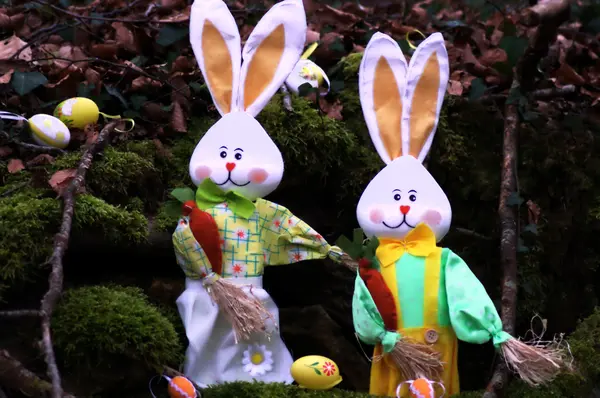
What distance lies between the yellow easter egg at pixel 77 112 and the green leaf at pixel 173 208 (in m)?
0.46

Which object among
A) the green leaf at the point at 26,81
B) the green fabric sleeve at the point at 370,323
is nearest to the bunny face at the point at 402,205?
the green fabric sleeve at the point at 370,323

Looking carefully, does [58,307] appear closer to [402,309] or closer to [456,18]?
[402,309]

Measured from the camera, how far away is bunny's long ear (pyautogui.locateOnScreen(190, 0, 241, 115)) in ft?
9.32

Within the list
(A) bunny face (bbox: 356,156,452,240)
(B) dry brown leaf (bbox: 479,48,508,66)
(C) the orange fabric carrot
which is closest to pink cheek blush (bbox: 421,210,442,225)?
(A) bunny face (bbox: 356,156,452,240)

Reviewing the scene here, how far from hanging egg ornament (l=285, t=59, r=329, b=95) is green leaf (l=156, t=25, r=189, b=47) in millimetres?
485

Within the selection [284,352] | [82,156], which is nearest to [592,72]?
[284,352]

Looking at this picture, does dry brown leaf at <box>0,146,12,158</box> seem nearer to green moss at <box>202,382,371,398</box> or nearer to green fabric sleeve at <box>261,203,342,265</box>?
green fabric sleeve at <box>261,203,342,265</box>

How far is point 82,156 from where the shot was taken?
2820 mm

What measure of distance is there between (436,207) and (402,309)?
33 cm

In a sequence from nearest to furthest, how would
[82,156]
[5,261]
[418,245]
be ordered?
[5,261] → [418,245] → [82,156]

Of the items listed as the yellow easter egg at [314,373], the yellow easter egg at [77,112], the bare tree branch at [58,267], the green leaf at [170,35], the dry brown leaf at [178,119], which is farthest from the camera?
the green leaf at [170,35]

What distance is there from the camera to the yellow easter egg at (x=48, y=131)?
2854 mm

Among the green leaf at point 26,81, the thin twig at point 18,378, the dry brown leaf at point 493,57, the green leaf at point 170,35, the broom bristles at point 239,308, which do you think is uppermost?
the green leaf at point 170,35

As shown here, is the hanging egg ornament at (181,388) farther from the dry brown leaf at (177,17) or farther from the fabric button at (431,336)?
the dry brown leaf at (177,17)
